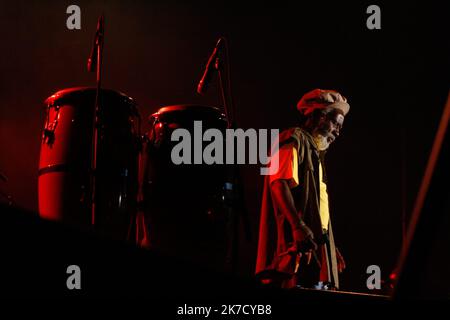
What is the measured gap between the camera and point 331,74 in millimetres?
4711

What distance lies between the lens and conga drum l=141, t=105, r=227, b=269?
11.2ft

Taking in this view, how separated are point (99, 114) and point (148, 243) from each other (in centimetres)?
77

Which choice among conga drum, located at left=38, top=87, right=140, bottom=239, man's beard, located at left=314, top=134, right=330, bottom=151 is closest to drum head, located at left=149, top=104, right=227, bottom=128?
conga drum, located at left=38, top=87, right=140, bottom=239

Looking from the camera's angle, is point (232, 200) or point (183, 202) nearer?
point (232, 200)

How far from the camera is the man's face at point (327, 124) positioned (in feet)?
12.1

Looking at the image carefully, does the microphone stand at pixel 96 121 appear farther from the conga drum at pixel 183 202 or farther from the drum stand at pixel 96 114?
the conga drum at pixel 183 202

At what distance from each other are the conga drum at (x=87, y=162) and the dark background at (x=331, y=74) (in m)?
0.96

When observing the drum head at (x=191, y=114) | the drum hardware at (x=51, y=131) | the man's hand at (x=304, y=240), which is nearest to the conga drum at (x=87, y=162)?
the drum hardware at (x=51, y=131)

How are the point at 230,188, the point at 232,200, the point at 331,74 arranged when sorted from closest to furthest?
1. the point at 232,200
2. the point at 230,188
3. the point at 331,74

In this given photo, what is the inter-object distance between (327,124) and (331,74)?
43.9 inches


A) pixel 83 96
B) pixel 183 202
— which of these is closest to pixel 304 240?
pixel 183 202

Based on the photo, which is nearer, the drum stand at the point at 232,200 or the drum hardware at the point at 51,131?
the drum stand at the point at 232,200

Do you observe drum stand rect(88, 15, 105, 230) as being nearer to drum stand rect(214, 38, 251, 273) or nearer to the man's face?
drum stand rect(214, 38, 251, 273)

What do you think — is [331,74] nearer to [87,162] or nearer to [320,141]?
[320,141]
